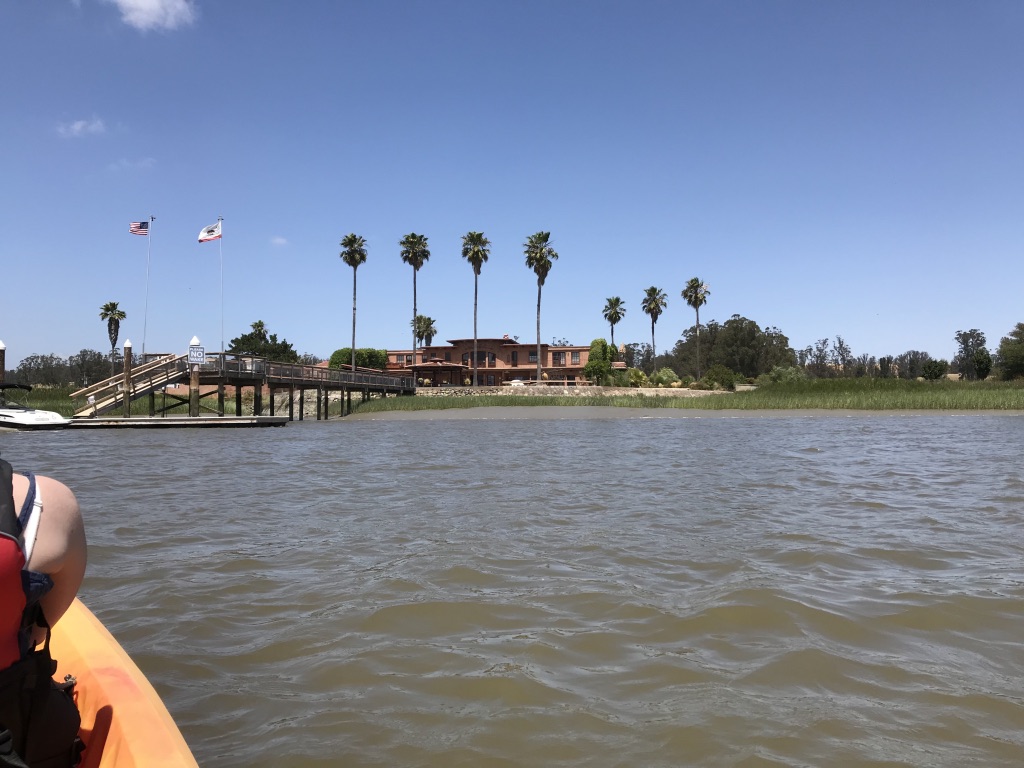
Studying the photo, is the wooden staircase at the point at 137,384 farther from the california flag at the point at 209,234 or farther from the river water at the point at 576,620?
the river water at the point at 576,620

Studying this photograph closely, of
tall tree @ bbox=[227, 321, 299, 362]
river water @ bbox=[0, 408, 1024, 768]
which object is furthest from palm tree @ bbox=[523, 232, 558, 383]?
river water @ bbox=[0, 408, 1024, 768]

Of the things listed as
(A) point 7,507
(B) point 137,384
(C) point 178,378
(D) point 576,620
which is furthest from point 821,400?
(A) point 7,507

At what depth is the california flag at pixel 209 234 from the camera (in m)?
38.5

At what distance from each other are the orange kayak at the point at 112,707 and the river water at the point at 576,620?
2.81 ft

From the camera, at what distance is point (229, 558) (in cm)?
681

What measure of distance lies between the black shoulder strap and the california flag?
4030cm

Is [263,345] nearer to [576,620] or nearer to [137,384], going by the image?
[137,384]

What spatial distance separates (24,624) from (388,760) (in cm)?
181

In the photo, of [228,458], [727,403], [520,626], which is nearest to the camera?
[520,626]

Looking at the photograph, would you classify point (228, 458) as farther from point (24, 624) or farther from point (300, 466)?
point (24, 624)

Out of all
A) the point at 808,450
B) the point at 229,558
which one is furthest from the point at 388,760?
the point at 808,450

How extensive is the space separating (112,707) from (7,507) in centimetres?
94

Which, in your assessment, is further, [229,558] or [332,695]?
[229,558]

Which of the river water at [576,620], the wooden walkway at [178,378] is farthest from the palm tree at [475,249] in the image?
the river water at [576,620]
